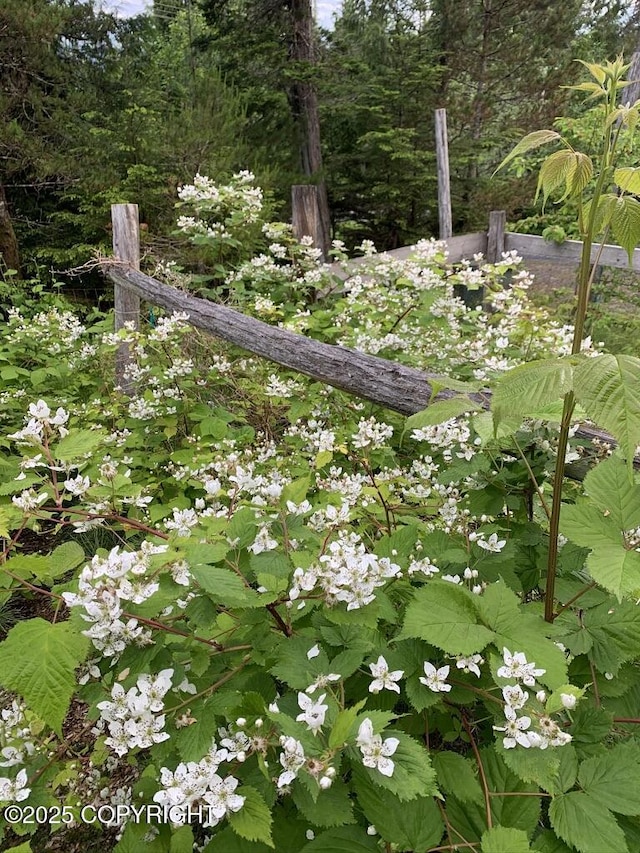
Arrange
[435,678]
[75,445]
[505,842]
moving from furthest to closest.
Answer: [75,445] → [435,678] → [505,842]

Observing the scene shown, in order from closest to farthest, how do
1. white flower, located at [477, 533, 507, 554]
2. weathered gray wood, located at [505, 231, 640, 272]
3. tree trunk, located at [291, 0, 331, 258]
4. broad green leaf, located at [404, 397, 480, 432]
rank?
1. broad green leaf, located at [404, 397, 480, 432]
2. white flower, located at [477, 533, 507, 554]
3. weathered gray wood, located at [505, 231, 640, 272]
4. tree trunk, located at [291, 0, 331, 258]

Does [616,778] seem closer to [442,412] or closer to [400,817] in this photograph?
[400,817]

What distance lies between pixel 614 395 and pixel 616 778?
0.63 metres

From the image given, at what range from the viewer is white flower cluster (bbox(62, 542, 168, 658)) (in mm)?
845

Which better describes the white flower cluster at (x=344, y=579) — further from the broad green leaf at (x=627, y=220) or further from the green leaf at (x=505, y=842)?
the broad green leaf at (x=627, y=220)

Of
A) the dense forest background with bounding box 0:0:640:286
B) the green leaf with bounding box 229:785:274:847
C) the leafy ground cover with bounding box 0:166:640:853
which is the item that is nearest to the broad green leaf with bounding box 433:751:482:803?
the leafy ground cover with bounding box 0:166:640:853

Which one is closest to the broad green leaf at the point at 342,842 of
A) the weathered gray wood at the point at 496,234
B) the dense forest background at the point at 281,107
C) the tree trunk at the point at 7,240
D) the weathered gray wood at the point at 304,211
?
the weathered gray wood at the point at 304,211

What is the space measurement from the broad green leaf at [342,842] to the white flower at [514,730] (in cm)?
27

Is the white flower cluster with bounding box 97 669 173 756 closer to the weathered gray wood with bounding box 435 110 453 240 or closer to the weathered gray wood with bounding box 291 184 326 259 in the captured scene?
the weathered gray wood with bounding box 291 184 326 259

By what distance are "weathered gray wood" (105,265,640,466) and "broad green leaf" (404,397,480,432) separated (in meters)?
0.31

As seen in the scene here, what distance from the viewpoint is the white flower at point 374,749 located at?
0.75 meters

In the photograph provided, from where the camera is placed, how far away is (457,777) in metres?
0.91

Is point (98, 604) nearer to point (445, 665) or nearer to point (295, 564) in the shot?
point (295, 564)

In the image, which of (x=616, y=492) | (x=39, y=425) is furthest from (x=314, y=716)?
(x=39, y=425)
